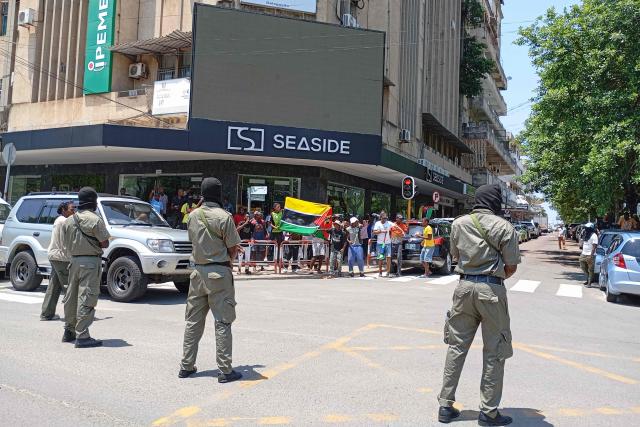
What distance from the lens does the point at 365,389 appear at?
555 centimetres

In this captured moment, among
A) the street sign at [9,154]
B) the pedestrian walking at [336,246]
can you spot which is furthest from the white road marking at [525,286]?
the street sign at [9,154]

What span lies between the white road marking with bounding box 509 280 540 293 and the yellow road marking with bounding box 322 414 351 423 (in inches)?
461

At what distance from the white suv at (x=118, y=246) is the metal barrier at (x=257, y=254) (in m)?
4.59

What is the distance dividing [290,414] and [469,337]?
5.45ft

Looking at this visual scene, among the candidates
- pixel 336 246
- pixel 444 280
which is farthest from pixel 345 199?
pixel 444 280

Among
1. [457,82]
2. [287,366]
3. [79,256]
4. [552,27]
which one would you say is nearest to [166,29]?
[552,27]

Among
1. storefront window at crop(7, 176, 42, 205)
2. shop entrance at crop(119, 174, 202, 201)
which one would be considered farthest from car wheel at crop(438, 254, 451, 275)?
storefront window at crop(7, 176, 42, 205)

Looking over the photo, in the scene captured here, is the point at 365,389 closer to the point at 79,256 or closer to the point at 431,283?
the point at 79,256

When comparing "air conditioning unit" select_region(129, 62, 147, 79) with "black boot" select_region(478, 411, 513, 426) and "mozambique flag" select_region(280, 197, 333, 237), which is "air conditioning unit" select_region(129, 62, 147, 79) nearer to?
"mozambique flag" select_region(280, 197, 333, 237)

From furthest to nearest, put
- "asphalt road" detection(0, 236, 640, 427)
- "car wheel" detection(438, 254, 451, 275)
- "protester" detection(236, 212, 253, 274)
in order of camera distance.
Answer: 1. "car wheel" detection(438, 254, 451, 275)
2. "protester" detection(236, 212, 253, 274)
3. "asphalt road" detection(0, 236, 640, 427)

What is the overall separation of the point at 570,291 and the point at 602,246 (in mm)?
2441

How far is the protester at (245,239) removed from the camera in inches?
645

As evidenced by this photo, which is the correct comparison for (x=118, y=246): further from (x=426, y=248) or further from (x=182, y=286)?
(x=426, y=248)

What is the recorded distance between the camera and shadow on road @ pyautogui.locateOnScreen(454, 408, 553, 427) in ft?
15.6
